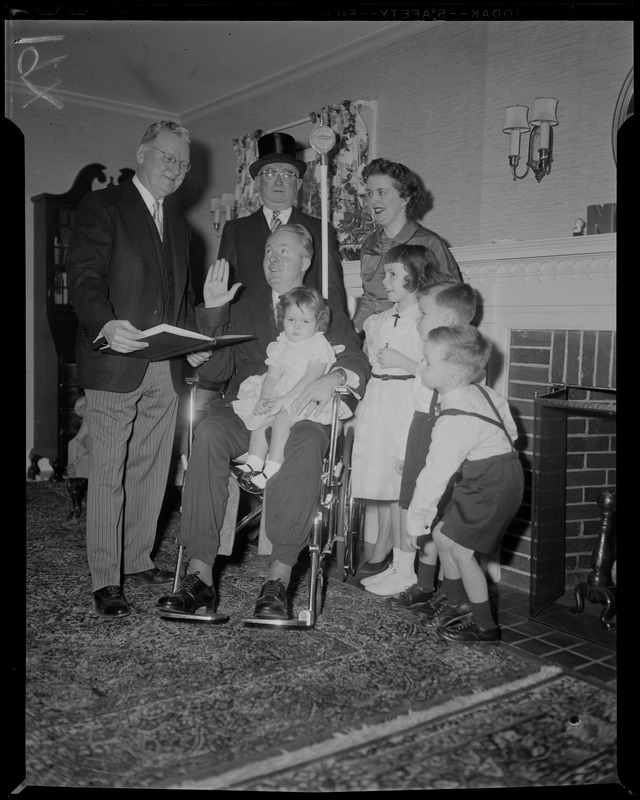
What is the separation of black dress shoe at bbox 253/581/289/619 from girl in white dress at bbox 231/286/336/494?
0.36m

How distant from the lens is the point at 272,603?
232cm

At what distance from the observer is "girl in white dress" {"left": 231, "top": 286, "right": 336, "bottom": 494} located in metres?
2.51

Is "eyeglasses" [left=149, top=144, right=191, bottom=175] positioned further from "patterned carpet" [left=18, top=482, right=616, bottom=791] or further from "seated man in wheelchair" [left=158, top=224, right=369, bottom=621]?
"patterned carpet" [left=18, top=482, right=616, bottom=791]

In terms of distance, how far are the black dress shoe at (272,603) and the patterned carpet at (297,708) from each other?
0.27ft

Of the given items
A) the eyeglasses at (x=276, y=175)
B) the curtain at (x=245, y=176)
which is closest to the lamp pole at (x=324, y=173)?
the eyeglasses at (x=276, y=175)

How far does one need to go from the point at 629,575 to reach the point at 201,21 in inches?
72.3

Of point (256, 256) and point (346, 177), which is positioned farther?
point (346, 177)

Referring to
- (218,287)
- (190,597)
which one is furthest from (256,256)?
(190,597)

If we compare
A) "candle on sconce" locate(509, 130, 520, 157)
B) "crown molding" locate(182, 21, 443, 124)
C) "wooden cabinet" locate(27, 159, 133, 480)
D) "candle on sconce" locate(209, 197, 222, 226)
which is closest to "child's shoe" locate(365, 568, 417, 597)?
"candle on sconce" locate(509, 130, 520, 157)

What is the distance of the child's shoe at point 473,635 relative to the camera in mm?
2271

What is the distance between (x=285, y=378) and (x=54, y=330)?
279 cm

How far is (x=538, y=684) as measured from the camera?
2.05 m

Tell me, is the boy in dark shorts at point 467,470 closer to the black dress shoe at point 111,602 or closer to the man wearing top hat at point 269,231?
the man wearing top hat at point 269,231

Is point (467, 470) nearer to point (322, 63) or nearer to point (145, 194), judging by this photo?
point (145, 194)
